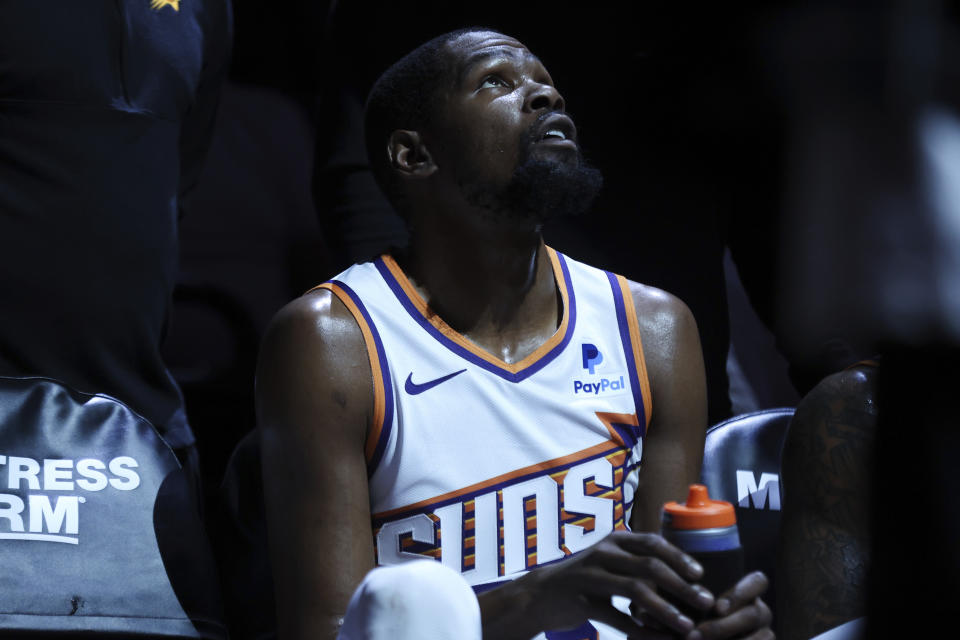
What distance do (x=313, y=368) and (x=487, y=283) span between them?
0.40 meters

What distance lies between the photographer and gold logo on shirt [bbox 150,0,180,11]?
2.39 meters

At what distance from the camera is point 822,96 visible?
1.38 meters

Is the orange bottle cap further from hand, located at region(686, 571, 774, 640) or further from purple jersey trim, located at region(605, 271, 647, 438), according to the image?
purple jersey trim, located at region(605, 271, 647, 438)

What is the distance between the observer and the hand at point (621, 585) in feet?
3.74

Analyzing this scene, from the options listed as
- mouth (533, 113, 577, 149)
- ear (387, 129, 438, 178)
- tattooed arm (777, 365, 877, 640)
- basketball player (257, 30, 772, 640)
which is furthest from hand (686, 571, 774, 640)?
ear (387, 129, 438, 178)

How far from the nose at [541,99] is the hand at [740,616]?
100 centimetres

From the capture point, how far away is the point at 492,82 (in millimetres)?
1949

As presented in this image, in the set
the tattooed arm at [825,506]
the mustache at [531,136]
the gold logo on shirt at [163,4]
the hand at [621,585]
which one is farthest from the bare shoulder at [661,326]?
the gold logo on shirt at [163,4]

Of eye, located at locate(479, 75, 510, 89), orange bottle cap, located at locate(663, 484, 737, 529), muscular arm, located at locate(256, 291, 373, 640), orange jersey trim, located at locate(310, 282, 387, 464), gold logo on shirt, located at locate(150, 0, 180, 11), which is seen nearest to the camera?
orange bottle cap, located at locate(663, 484, 737, 529)

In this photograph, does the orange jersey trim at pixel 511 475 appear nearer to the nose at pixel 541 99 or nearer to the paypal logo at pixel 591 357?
the paypal logo at pixel 591 357

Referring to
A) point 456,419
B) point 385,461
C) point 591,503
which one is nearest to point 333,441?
point 385,461

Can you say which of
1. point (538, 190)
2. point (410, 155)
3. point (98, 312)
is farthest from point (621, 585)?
point (98, 312)

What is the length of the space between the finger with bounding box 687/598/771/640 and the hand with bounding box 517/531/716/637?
14mm

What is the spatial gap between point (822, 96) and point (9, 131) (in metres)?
1.66
